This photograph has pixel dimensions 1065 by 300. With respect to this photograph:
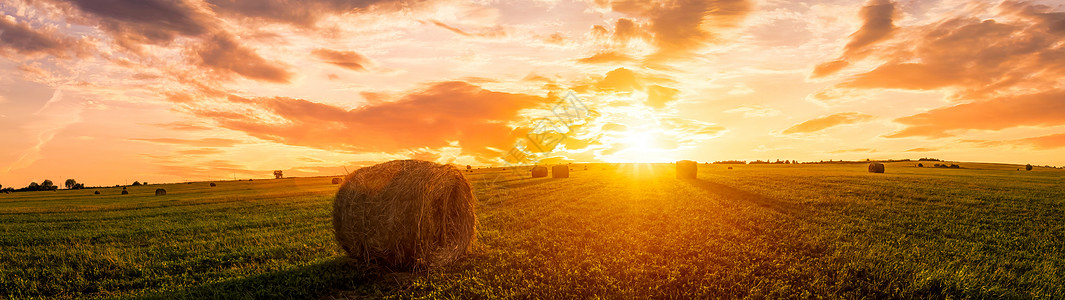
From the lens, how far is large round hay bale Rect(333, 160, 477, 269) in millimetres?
9430

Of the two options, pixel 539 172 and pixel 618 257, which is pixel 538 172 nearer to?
pixel 539 172

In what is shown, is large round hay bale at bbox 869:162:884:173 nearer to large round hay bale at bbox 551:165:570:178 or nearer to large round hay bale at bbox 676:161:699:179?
large round hay bale at bbox 676:161:699:179

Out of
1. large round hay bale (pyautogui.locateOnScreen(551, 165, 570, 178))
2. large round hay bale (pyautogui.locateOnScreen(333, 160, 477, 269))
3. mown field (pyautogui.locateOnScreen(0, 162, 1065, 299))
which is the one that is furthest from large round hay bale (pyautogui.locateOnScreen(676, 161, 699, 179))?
large round hay bale (pyautogui.locateOnScreen(333, 160, 477, 269))

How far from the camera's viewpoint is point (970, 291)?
298 inches

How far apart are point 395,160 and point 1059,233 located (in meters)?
18.5

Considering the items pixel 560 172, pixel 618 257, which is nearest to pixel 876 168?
pixel 560 172

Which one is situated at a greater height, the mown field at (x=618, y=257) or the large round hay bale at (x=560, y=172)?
the large round hay bale at (x=560, y=172)

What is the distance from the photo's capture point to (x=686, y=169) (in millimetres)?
39250

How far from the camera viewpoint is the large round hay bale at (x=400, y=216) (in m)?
9.43

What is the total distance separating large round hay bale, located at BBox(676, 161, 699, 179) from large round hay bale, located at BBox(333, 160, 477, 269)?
31.6 meters

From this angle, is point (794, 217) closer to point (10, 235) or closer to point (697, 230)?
point (697, 230)

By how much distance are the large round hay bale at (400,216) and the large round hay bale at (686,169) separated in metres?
31.6

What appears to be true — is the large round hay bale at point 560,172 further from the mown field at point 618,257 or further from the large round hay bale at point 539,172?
the mown field at point 618,257

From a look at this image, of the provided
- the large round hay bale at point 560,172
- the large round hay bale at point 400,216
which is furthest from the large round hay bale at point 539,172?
the large round hay bale at point 400,216
